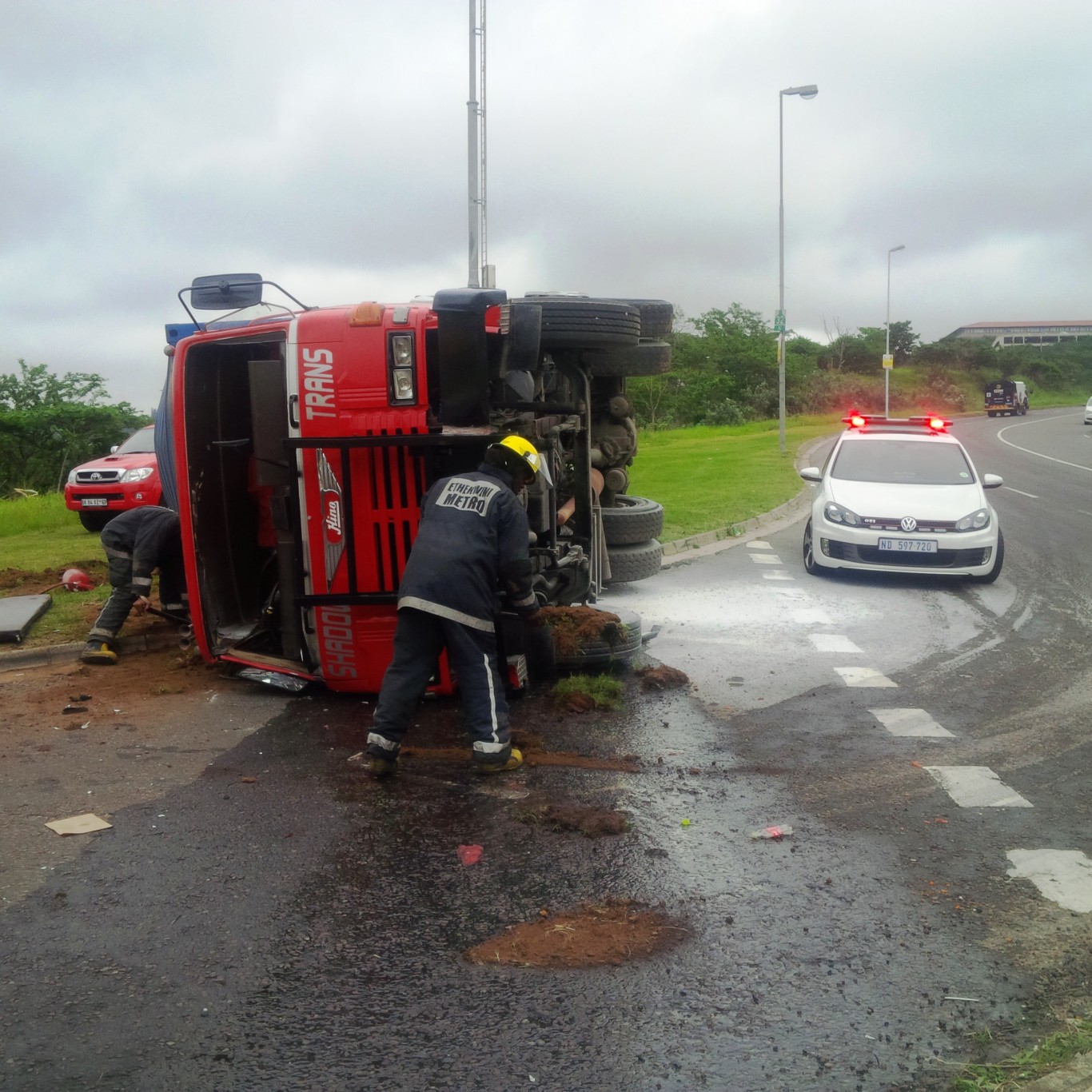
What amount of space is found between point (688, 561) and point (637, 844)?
8054 millimetres

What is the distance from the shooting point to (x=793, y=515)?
55.1 feet

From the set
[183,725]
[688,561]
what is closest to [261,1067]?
[183,725]

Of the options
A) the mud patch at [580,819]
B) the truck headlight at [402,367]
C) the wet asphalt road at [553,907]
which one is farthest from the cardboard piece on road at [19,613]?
the mud patch at [580,819]

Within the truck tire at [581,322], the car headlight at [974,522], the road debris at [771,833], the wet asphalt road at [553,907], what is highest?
the truck tire at [581,322]

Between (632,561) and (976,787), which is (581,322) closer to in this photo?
(632,561)

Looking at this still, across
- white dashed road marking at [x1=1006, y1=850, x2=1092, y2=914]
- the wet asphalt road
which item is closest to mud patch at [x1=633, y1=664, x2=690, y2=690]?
the wet asphalt road

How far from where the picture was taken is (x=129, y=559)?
800 centimetres

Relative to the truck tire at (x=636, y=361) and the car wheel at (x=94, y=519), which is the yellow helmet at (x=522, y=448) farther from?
the car wheel at (x=94, y=519)

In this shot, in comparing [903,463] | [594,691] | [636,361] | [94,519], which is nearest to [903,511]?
[903,463]

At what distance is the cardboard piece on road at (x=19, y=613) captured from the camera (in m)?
8.34

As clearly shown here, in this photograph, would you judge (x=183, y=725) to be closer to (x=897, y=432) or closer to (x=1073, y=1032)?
(x=1073, y=1032)

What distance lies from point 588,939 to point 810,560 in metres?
8.45

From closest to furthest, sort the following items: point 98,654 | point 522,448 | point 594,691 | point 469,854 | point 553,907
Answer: point 553,907 → point 469,854 → point 522,448 → point 594,691 → point 98,654

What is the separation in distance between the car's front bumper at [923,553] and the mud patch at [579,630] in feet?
15.0
